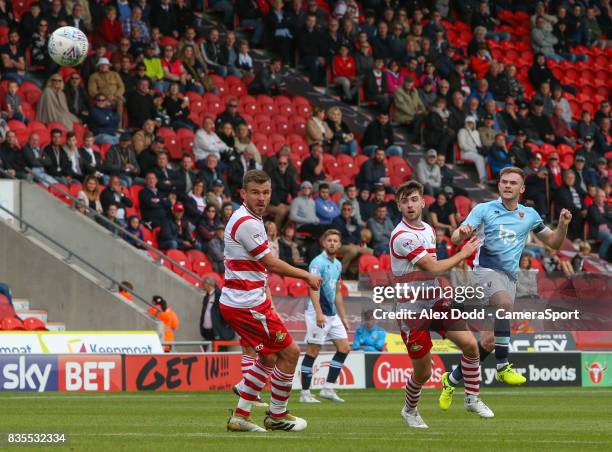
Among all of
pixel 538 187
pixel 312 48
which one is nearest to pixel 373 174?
pixel 538 187

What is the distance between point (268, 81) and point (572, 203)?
7781 millimetres

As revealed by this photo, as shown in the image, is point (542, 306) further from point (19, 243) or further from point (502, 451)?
point (502, 451)

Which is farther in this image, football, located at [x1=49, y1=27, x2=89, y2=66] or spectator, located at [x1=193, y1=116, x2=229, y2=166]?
spectator, located at [x1=193, y1=116, x2=229, y2=166]

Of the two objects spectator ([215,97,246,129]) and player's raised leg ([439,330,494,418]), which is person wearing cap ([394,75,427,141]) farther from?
player's raised leg ([439,330,494,418])

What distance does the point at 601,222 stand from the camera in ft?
98.7

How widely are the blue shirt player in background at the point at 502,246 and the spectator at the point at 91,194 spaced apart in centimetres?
1131

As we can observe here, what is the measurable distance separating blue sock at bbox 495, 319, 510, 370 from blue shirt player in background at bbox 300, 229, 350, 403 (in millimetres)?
3773

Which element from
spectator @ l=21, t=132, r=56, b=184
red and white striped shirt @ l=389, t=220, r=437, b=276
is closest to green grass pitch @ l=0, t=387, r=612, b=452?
red and white striped shirt @ l=389, t=220, r=437, b=276

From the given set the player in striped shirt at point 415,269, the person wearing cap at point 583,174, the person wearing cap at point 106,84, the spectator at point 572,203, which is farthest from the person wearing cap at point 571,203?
the player in striped shirt at point 415,269

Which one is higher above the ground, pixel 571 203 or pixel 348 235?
pixel 571 203

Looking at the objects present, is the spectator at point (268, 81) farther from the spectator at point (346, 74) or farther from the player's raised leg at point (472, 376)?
the player's raised leg at point (472, 376)

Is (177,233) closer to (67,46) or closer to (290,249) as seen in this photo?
(290,249)

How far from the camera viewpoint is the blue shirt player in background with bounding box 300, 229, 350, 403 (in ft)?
57.5

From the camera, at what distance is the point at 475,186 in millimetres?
30891
